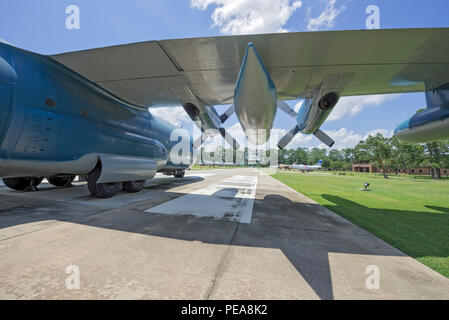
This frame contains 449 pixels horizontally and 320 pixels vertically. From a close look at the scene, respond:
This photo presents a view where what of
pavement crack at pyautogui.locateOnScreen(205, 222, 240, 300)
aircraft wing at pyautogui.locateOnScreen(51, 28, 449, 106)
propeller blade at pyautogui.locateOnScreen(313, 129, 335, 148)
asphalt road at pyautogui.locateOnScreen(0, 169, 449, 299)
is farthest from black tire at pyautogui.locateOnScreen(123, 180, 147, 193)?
propeller blade at pyautogui.locateOnScreen(313, 129, 335, 148)

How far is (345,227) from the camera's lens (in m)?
3.88

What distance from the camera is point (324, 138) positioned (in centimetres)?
780

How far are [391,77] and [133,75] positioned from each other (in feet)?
28.3

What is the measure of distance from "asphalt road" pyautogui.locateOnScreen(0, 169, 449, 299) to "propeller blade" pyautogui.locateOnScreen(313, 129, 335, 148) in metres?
4.67

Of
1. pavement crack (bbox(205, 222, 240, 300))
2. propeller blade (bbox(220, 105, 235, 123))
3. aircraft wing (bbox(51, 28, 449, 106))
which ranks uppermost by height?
aircraft wing (bbox(51, 28, 449, 106))

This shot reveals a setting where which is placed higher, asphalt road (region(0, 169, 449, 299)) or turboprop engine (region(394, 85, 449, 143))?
turboprop engine (region(394, 85, 449, 143))

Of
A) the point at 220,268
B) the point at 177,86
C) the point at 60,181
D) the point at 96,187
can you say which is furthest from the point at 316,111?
the point at 60,181

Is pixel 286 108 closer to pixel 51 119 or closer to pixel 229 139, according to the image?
Answer: pixel 229 139

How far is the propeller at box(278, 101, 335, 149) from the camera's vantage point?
25.5 ft

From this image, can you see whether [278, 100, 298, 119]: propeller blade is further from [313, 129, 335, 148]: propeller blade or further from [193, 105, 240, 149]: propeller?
[193, 105, 240, 149]: propeller

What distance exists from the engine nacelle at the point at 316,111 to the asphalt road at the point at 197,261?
3.75 m

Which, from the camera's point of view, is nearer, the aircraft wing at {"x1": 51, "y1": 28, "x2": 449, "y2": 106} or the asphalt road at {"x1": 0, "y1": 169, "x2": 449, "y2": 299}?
the asphalt road at {"x1": 0, "y1": 169, "x2": 449, "y2": 299}

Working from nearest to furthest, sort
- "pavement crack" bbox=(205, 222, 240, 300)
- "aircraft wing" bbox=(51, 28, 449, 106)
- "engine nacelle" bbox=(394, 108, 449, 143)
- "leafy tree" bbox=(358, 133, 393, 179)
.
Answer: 1. "pavement crack" bbox=(205, 222, 240, 300)
2. "aircraft wing" bbox=(51, 28, 449, 106)
3. "engine nacelle" bbox=(394, 108, 449, 143)
4. "leafy tree" bbox=(358, 133, 393, 179)
